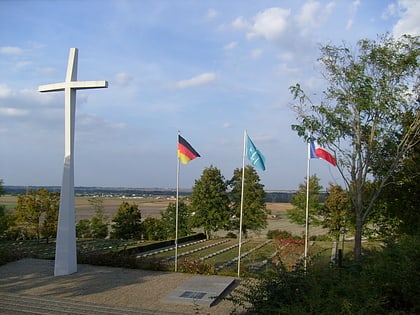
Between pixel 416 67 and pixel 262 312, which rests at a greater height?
pixel 416 67

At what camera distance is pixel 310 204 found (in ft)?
113

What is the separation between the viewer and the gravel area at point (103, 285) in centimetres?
1132

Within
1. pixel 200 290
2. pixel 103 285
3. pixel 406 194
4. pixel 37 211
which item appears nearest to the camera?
pixel 200 290

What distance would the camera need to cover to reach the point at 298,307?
5.36 m

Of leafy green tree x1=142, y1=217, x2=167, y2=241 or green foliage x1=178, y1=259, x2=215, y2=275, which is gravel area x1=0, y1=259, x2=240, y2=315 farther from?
leafy green tree x1=142, y1=217, x2=167, y2=241

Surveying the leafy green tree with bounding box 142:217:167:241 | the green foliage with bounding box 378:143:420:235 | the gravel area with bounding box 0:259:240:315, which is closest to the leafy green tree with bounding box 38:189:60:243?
the leafy green tree with bounding box 142:217:167:241

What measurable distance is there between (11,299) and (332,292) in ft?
30.2

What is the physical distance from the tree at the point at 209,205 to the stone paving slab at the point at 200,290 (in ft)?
79.8

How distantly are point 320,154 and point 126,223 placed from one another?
86.6ft

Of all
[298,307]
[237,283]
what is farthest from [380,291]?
[237,283]

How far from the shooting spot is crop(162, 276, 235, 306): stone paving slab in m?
11.6

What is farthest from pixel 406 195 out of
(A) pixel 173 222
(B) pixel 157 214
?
(B) pixel 157 214

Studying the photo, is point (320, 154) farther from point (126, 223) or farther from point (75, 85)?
point (126, 223)

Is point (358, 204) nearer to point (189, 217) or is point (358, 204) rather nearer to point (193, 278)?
point (193, 278)
